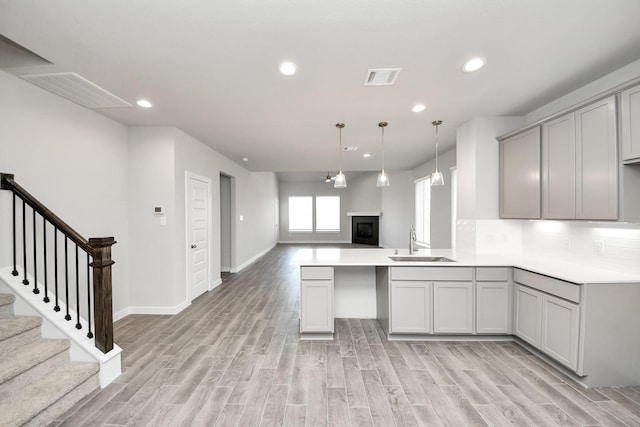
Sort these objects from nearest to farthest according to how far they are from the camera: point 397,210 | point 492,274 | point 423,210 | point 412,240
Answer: point 492,274, point 412,240, point 423,210, point 397,210

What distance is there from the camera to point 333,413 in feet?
6.44

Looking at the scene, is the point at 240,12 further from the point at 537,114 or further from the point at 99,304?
the point at 537,114

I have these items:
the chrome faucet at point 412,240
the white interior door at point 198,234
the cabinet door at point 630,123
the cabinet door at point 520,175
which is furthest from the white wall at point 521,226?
the white interior door at point 198,234

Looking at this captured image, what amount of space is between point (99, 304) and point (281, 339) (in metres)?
1.78

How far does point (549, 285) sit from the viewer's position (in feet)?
8.16

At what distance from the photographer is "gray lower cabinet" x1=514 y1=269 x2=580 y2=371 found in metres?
2.26

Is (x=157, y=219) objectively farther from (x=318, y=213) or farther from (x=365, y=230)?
(x=318, y=213)

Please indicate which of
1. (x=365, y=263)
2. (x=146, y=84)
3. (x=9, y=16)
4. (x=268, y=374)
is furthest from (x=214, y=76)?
(x=268, y=374)

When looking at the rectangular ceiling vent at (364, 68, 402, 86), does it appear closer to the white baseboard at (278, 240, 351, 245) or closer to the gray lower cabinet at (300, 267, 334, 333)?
the gray lower cabinet at (300, 267, 334, 333)

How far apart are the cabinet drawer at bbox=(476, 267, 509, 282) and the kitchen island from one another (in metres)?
0.01

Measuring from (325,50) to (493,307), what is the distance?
3084 millimetres

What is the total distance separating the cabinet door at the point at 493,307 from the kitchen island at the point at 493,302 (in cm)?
1

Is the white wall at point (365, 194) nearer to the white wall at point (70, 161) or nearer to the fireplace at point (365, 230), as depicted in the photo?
the fireplace at point (365, 230)

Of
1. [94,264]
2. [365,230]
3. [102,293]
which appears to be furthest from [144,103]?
[365,230]
